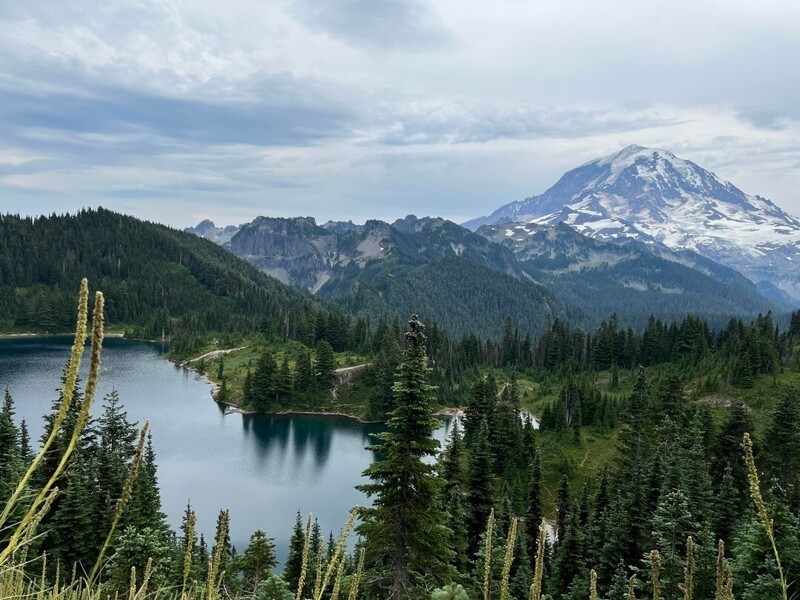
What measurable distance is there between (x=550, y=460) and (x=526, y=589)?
36.8 m

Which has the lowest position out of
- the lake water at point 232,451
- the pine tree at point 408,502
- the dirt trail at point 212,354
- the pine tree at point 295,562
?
the lake water at point 232,451

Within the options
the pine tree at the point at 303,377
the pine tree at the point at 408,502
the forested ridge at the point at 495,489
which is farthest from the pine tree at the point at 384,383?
the pine tree at the point at 408,502

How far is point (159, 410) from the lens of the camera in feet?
315

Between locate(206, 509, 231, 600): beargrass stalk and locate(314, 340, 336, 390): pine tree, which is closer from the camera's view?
locate(206, 509, 231, 600): beargrass stalk

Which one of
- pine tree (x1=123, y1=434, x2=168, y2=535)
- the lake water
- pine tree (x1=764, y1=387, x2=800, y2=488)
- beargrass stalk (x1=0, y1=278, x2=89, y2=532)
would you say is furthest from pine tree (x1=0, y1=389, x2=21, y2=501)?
pine tree (x1=764, y1=387, x2=800, y2=488)

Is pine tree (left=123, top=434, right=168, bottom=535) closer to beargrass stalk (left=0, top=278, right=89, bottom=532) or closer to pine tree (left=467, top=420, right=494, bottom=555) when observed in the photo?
pine tree (left=467, top=420, right=494, bottom=555)

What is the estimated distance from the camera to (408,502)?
62.8 feet

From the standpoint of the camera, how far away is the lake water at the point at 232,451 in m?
58.6

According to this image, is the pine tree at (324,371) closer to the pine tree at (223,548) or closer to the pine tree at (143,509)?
the pine tree at (223,548)

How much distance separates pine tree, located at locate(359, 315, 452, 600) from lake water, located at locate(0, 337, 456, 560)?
26.3m

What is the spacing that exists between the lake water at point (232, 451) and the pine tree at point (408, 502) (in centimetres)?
2632

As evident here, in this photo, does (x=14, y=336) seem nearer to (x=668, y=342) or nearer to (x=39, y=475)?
(x=39, y=475)

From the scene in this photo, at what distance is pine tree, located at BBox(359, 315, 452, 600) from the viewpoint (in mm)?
18828

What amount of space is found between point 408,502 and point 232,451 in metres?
65.9
